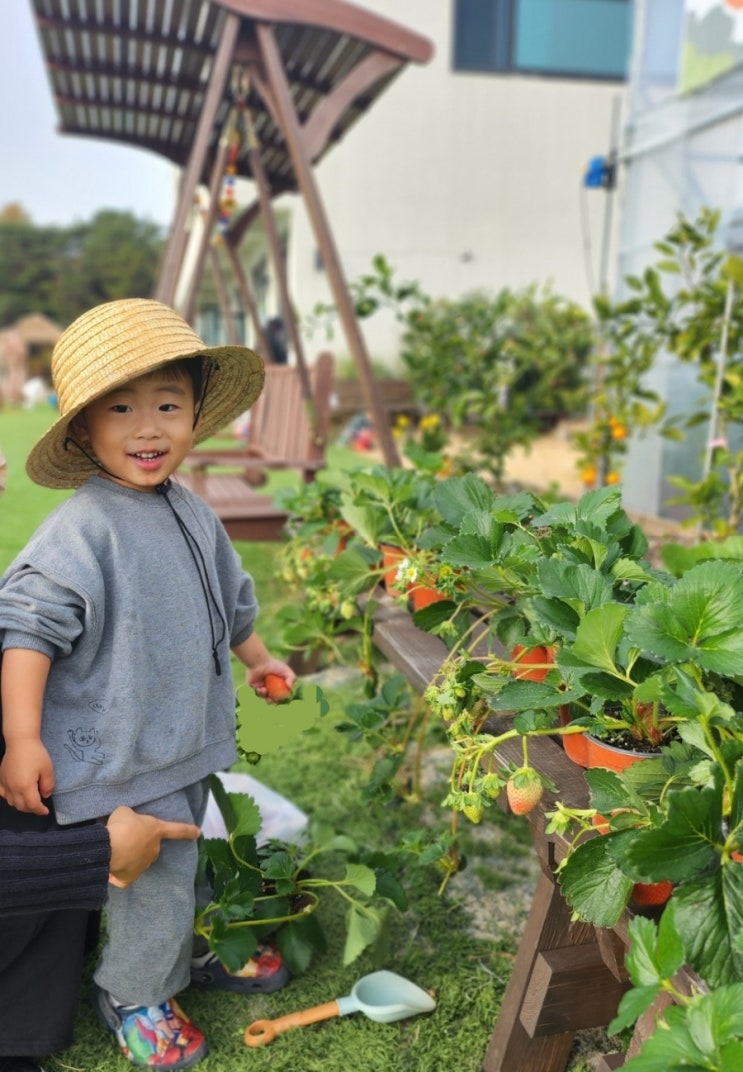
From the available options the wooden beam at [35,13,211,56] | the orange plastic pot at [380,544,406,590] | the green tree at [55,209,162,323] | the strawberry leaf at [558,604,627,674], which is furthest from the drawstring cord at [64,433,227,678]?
the green tree at [55,209,162,323]

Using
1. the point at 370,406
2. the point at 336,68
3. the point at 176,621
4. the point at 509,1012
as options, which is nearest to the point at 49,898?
the point at 176,621

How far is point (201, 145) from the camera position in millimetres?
3330

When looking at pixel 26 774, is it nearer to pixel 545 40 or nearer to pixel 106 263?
pixel 545 40

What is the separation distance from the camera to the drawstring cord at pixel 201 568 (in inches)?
52.6

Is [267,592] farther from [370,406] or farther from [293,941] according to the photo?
[293,941]

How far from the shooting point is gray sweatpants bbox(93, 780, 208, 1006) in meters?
1.26

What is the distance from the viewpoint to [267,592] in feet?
12.7

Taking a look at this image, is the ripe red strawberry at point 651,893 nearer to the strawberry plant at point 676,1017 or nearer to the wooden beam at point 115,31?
the strawberry plant at point 676,1017

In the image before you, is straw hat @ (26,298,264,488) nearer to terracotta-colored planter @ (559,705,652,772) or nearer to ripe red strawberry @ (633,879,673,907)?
terracotta-colored planter @ (559,705,652,772)

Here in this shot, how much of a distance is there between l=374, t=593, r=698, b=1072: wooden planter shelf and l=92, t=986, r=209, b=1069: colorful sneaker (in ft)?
1.43

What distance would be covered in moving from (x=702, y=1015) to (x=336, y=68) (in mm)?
4120

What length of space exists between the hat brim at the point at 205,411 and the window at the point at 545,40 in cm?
1131

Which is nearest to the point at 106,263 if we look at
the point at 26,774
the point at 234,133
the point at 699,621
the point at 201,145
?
the point at 234,133

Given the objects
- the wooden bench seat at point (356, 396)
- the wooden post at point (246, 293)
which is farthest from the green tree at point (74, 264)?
the wooden post at point (246, 293)
